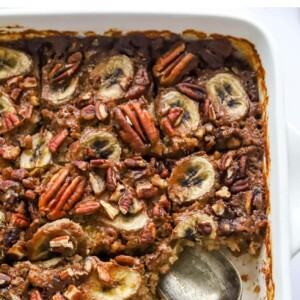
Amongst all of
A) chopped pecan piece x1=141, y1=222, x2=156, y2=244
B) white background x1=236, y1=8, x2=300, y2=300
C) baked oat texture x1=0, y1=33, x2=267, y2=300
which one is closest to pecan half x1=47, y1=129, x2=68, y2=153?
baked oat texture x1=0, y1=33, x2=267, y2=300

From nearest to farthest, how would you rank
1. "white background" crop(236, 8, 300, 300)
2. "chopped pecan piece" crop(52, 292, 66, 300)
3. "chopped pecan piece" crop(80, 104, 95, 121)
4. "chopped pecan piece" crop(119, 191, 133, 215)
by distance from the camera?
"chopped pecan piece" crop(52, 292, 66, 300)
"chopped pecan piece" crop(119, 191, 133, 215)
"chopped pecan piece" crop(80, 104, 95, 121)
"white background" crop(236, 8, 300, 300)

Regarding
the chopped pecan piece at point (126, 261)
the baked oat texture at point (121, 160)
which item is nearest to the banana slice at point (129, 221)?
the baked oat texture at point (121, 160)

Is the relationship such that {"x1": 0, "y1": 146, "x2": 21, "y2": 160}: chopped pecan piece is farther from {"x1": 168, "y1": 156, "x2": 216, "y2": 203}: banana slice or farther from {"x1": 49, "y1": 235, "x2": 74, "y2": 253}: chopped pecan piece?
{"x1": 168, "y1": 156, "x2": 216, "y2": 203}: banana slice

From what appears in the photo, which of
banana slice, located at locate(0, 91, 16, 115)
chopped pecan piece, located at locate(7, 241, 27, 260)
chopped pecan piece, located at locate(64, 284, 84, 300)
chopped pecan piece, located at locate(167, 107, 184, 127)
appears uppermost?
chopped pecan piece, located at locate(167, 107, 184, 127)

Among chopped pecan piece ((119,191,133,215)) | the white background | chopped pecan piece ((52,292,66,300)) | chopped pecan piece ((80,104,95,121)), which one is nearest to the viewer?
chopped pecan piece ((52,292,66,300))

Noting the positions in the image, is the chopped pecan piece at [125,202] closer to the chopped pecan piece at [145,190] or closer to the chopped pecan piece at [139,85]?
the chopped pecan piece at [145,190]

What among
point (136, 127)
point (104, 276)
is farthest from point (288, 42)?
point (104, 276)

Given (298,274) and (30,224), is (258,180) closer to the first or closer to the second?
(298,274)
